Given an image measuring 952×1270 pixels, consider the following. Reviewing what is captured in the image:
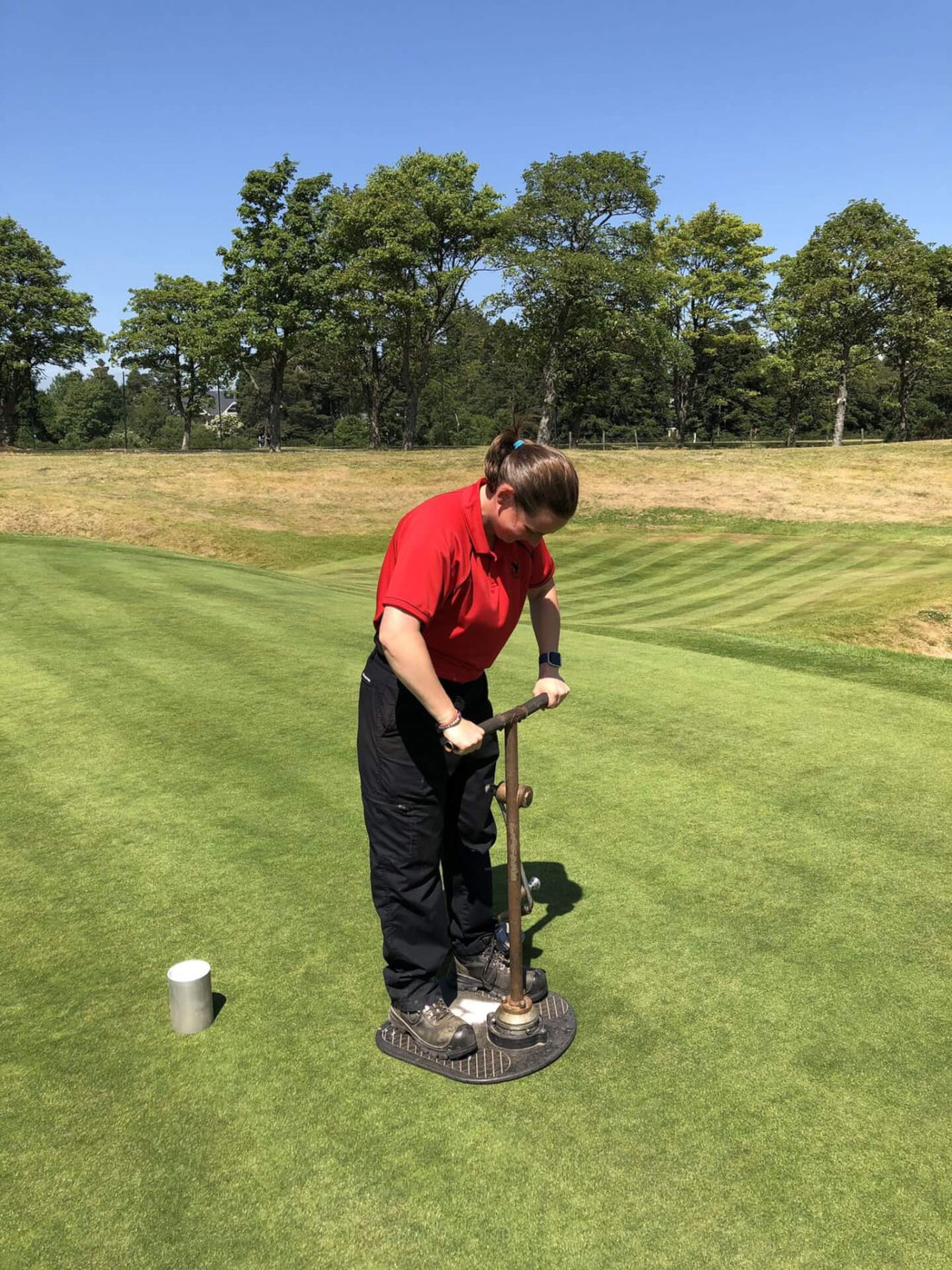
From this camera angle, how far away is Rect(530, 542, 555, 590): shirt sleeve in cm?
371

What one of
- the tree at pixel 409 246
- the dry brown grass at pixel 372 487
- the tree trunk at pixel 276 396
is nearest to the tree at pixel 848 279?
the dry brown grass at pixel 372 487

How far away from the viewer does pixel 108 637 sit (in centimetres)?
965

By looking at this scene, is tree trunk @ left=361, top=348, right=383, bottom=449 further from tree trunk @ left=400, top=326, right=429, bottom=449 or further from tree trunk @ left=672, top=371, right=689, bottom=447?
tree trunk @ left=672, top=371, right=689, bottom=447

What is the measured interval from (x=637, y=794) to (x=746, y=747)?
140cm

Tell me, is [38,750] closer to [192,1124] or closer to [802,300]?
[192,1124]

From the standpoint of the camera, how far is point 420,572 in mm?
3020

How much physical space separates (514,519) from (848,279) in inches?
2523

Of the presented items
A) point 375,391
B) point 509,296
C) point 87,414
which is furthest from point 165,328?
point 87,414

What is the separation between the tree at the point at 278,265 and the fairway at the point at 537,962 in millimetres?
50989

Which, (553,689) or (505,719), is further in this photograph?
(553,689)

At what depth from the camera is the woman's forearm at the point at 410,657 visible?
2998 mm

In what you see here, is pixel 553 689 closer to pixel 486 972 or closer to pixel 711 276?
pixel 486 972

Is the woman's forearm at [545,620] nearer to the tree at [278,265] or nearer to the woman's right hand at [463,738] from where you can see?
the woman's right hand at [463,738]

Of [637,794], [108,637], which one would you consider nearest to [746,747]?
[637,794]
